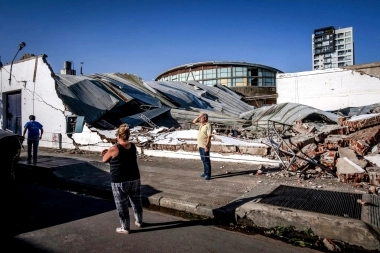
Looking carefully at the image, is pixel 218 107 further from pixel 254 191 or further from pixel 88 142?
pixel 254 191

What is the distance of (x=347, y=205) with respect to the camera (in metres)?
4.09

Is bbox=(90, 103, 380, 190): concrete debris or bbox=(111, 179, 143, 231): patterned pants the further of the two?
bbox=(90, 103, 380, 190): concrete debris

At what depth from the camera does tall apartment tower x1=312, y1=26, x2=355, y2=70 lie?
9931cm

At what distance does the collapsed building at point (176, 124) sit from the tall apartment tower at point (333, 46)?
10259cm

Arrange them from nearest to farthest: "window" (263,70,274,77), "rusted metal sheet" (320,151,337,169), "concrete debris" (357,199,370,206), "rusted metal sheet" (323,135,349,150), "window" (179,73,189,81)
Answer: "concrete debris" (357,199,370,206), "rusted metal sheet" (320,151,337,169), "rusted metal sheet" (323,135,349,150), "window" (263,70,274,77), "window" (179,73,189,81)

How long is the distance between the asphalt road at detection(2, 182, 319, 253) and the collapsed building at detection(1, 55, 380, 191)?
3350 mm

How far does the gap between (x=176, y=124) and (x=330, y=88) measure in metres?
14.8

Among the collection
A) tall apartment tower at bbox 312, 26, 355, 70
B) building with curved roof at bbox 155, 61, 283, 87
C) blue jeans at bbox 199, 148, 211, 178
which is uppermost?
tall apartment tower at bbox 312, 26, 355, 70

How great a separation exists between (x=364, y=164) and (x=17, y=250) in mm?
6624

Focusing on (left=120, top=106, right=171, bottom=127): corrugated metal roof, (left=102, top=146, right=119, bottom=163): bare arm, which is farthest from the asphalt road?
(left=120, top=106, right=171, bottom=127): corrugated metal roof

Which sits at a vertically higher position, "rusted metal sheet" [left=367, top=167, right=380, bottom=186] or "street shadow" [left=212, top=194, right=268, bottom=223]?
"rusted metal sheet" [left=367, top=167, right=380, bottom=186]

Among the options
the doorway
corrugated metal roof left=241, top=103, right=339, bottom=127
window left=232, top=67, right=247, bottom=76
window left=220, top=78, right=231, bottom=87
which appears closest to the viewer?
corrugated metal roof left=241, top=103, right=339, bottom=127

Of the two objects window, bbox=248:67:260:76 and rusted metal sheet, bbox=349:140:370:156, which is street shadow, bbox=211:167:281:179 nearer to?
rusted metal sheet, bbox=349:140:370:156

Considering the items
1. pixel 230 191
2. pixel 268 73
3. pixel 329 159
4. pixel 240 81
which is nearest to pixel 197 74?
pixel 240 81
